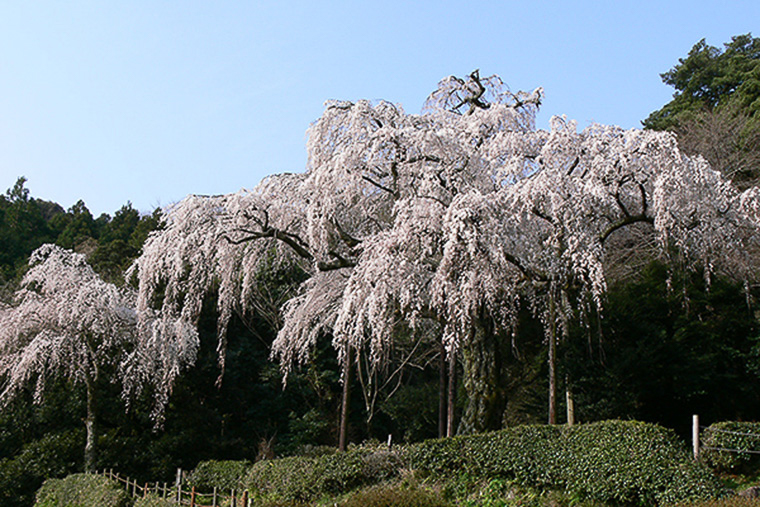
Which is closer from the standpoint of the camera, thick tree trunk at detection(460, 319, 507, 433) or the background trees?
thick tree trunk at detection(460, 319, 507, 433)

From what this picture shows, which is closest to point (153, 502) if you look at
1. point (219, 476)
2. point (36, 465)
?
point (219, 476)

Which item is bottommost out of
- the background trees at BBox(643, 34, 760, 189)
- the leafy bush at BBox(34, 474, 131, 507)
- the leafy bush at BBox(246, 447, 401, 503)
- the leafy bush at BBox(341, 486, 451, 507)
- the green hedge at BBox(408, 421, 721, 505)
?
the leafy bush at BBox(34, 474, 131, 507)

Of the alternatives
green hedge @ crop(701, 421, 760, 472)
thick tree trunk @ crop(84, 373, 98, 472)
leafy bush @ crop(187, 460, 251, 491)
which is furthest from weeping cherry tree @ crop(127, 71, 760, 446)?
thick tree trunk @ crop(84, 373, 98, 472)

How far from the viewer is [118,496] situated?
1015 centimetres

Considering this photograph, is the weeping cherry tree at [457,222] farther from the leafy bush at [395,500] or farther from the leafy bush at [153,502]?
the leafy bush at [153,502]

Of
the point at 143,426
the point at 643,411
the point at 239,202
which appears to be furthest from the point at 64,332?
the point at 643,411

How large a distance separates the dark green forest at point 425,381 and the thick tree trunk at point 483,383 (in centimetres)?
20

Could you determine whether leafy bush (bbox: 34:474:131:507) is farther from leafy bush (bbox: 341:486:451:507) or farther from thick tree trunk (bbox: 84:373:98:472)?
leafy bush (bbox: 341:486:451:507)

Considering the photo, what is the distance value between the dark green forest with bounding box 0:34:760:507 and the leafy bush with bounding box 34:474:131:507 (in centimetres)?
88

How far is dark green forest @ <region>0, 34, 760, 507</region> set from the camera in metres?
10.5

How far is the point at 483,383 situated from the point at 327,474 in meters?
2.56

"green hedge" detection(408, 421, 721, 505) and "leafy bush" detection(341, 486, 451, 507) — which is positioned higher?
"green hedge" detection(408, 421, 721, 505)

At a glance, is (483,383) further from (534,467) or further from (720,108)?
(720,108)

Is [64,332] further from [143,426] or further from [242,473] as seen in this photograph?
[242,473]
